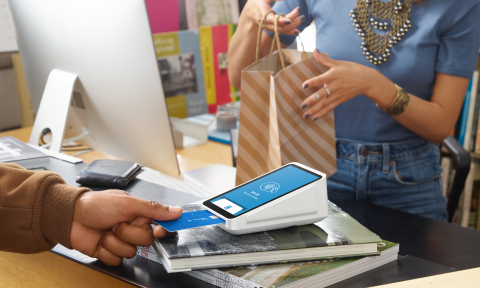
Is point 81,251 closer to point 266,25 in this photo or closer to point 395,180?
point 266,25

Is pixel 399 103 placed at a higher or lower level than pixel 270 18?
lower

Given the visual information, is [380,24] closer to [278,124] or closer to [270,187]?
[278,124]

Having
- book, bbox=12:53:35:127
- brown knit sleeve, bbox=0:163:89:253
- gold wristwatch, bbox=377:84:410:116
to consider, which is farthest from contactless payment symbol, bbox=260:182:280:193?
book, bbox=12:53:35:127

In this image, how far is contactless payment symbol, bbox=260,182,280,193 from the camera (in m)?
0.55

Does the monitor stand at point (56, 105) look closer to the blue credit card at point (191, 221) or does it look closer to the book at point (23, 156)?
the book at point (23, 156)

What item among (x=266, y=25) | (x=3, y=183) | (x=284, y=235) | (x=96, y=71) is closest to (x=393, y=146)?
(x=266, y=25)

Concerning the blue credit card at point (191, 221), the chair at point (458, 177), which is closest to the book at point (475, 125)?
the chair at point (458, 177)

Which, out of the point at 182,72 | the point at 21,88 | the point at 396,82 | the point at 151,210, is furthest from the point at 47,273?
the point at 21,88

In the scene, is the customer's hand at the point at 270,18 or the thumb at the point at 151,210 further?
the customer's hand at the point at 270,18

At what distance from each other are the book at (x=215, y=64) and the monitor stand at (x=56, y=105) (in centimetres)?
90

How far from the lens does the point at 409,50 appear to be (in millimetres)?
1012

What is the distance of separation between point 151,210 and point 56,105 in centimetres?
74

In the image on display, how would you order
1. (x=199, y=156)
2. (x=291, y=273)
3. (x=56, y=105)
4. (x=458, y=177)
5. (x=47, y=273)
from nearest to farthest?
(x=291, y=273) → (x=47, y=273) → (x=56, y=105) → (x=458, y=177) → (x=199, y=156)

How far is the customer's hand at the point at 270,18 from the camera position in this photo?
0.92 metres
